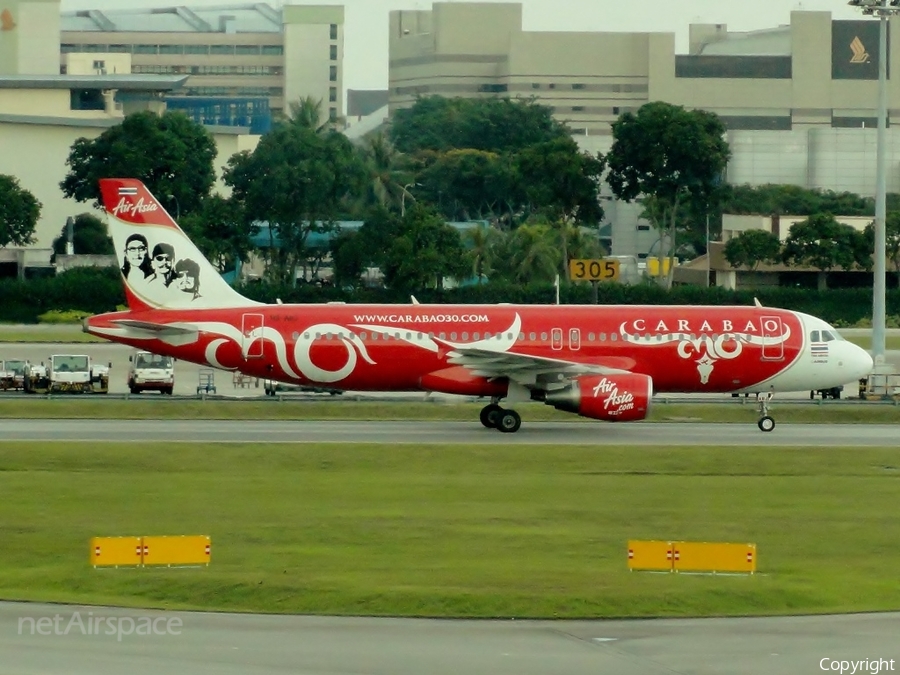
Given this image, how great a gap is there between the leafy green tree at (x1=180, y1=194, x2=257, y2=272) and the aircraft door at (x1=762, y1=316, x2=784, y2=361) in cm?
6035

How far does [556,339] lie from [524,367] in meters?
2.11

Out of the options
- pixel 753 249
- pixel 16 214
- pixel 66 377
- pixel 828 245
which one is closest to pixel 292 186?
pixel 16 214

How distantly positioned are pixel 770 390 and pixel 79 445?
21013 millimetres

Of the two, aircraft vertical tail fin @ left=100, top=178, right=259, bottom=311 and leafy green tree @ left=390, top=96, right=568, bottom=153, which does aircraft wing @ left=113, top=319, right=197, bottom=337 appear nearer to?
aircraft vertical tail fin @ left=100, top=178, right=259, bottom=311

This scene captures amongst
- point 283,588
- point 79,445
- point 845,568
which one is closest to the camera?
point 283,588

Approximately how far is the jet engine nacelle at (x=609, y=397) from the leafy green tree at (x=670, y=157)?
5890 centimetres

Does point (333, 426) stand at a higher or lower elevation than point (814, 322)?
lower

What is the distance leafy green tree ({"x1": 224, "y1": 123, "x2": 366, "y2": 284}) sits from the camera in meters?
107

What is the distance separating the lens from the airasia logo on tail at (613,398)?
4638 cm

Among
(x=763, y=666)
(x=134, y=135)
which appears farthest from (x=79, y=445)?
(x=134, y=135)

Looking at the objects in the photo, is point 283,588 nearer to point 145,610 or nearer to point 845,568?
point 145,610

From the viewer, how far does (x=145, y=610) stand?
77.2ft

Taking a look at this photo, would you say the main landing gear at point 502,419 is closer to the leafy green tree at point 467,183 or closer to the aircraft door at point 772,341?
the aircraft door at point 772,341

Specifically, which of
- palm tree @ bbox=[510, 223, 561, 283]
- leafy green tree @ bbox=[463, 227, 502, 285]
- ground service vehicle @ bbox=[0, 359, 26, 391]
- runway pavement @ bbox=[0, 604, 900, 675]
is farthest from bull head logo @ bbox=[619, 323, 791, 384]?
leafy green tree @ bbox=[463, 227, 502, 285]
